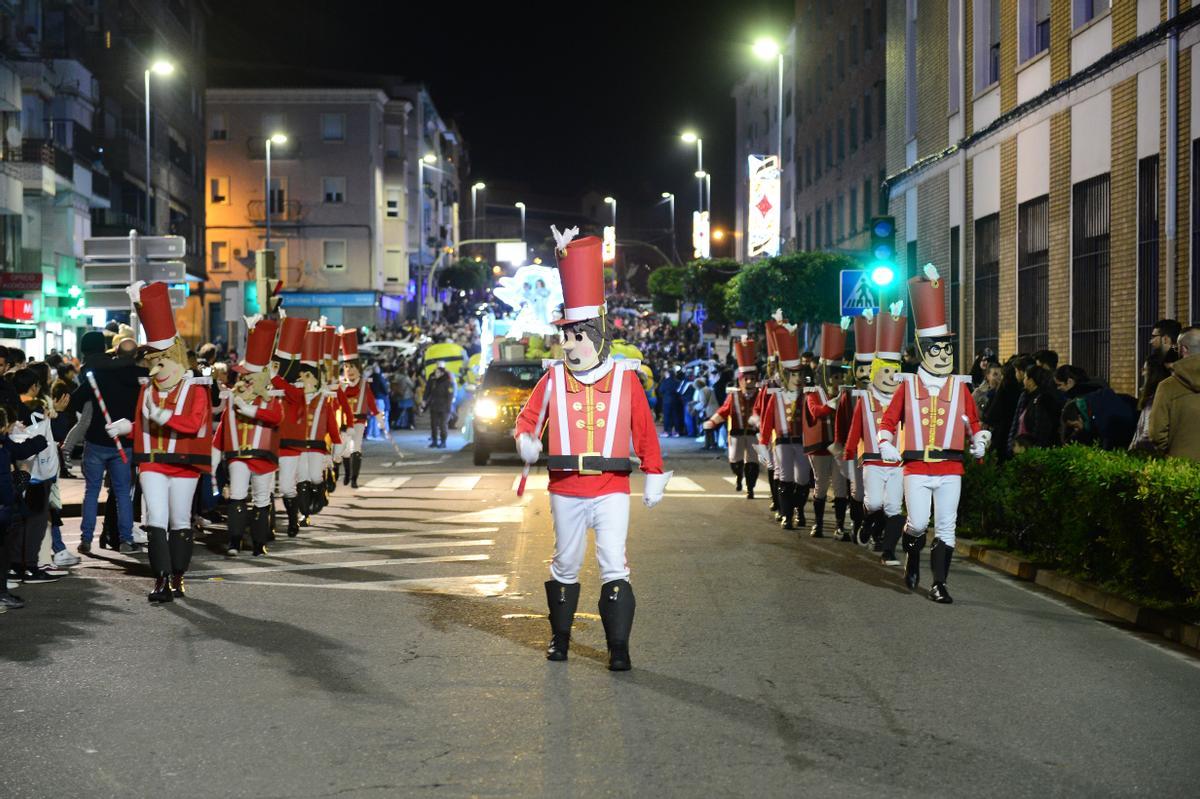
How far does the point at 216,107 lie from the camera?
81.3 meters

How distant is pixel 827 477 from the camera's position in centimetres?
1664

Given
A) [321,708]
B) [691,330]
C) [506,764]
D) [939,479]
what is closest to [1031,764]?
[506,764]

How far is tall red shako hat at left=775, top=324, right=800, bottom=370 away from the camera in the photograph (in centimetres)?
1761

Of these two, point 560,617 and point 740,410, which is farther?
point 740,410

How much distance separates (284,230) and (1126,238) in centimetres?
6608

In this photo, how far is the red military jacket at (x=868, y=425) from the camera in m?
13.9

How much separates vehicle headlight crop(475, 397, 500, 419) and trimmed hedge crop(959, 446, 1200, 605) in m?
13.2

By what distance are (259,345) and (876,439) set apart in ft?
18.1

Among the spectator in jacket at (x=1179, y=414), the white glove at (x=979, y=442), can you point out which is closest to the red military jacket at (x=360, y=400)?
the white glove at (x=979, y=442)

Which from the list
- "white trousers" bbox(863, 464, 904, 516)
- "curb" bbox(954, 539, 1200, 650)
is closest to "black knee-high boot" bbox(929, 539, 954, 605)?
"curb" bbox(954, 539, 1200, 650)

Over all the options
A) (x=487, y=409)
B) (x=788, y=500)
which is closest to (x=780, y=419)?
(x=788, y=500)

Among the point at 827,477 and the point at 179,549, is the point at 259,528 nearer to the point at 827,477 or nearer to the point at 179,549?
the point at 179,549

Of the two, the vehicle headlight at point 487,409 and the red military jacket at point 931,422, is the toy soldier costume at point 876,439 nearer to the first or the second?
the red military jacket at point 931,422

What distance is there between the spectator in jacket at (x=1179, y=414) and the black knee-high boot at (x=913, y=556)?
1.87m
